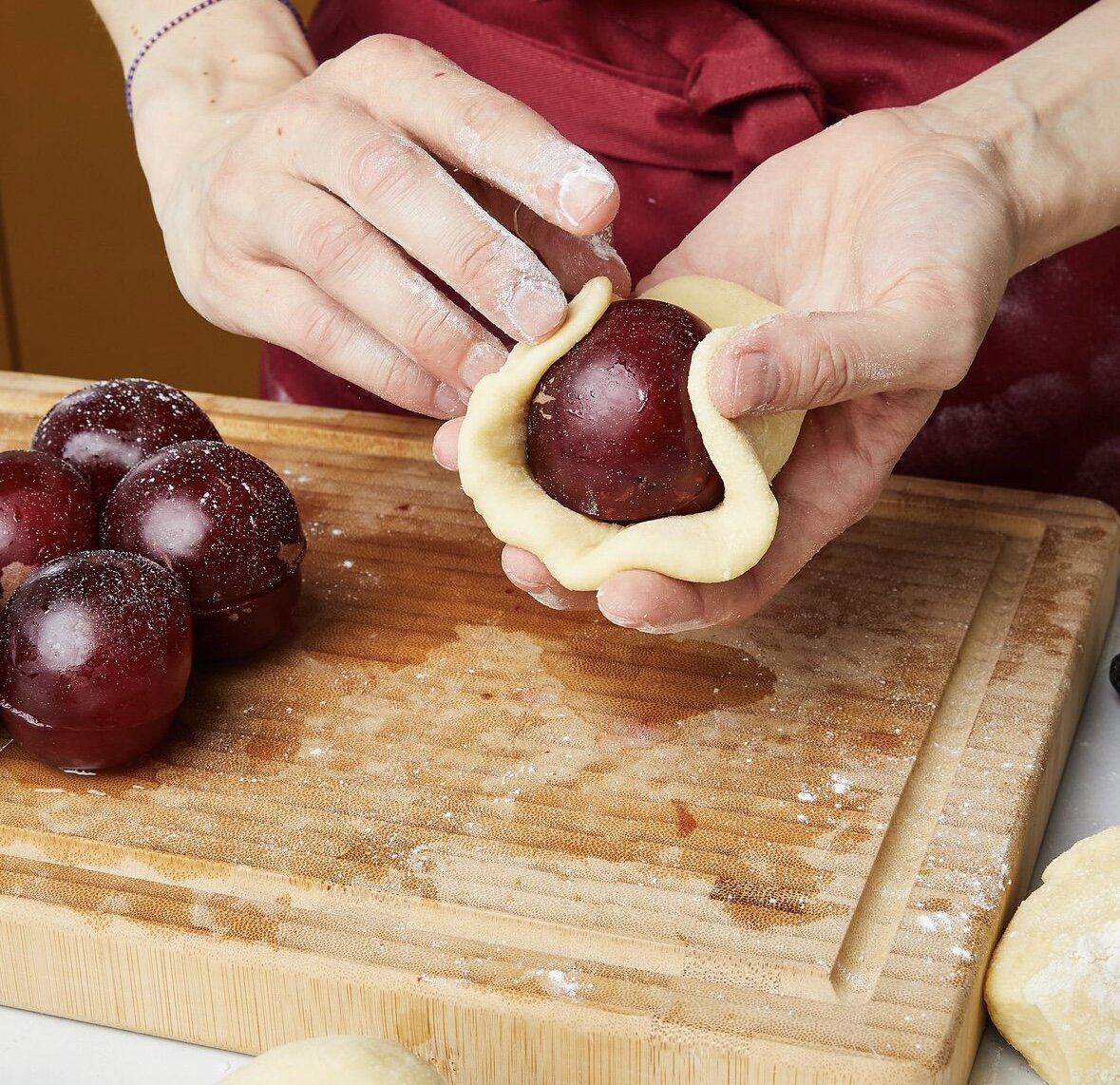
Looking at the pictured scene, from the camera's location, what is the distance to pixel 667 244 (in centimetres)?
171

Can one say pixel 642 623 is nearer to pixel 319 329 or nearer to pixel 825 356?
pixel 825 356

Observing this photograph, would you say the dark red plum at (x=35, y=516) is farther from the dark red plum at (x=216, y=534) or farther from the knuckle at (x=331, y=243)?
the knuckle at (x=331, y=243)

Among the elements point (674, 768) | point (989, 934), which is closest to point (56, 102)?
point (674, 768)

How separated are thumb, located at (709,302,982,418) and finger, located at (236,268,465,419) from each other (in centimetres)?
35

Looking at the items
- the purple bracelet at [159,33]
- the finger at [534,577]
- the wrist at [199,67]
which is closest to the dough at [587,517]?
the finger at [534,577]

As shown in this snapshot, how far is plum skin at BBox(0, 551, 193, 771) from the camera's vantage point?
3.68 ft

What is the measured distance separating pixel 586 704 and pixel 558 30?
32.6 inches

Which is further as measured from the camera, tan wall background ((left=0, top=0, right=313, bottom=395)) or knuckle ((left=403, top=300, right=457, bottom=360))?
tan wall background ((left=0, top=0, right=313, bottom=395))

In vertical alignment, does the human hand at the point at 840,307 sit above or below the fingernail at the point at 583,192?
below

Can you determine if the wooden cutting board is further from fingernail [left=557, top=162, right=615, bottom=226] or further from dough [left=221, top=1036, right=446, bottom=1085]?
fingernail [left=557, top=162, right=615, bottom=226]

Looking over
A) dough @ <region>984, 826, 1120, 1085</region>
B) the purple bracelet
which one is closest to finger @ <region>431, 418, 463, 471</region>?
dough @ <region>984, 826, 1120, 1085</region>

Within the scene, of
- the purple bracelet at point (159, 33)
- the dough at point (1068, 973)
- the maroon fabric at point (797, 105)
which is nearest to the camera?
the dough at point (1068, 973)

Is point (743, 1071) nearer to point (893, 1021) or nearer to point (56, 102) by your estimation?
point (893, 1021)

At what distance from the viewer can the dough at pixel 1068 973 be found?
0.96 m
